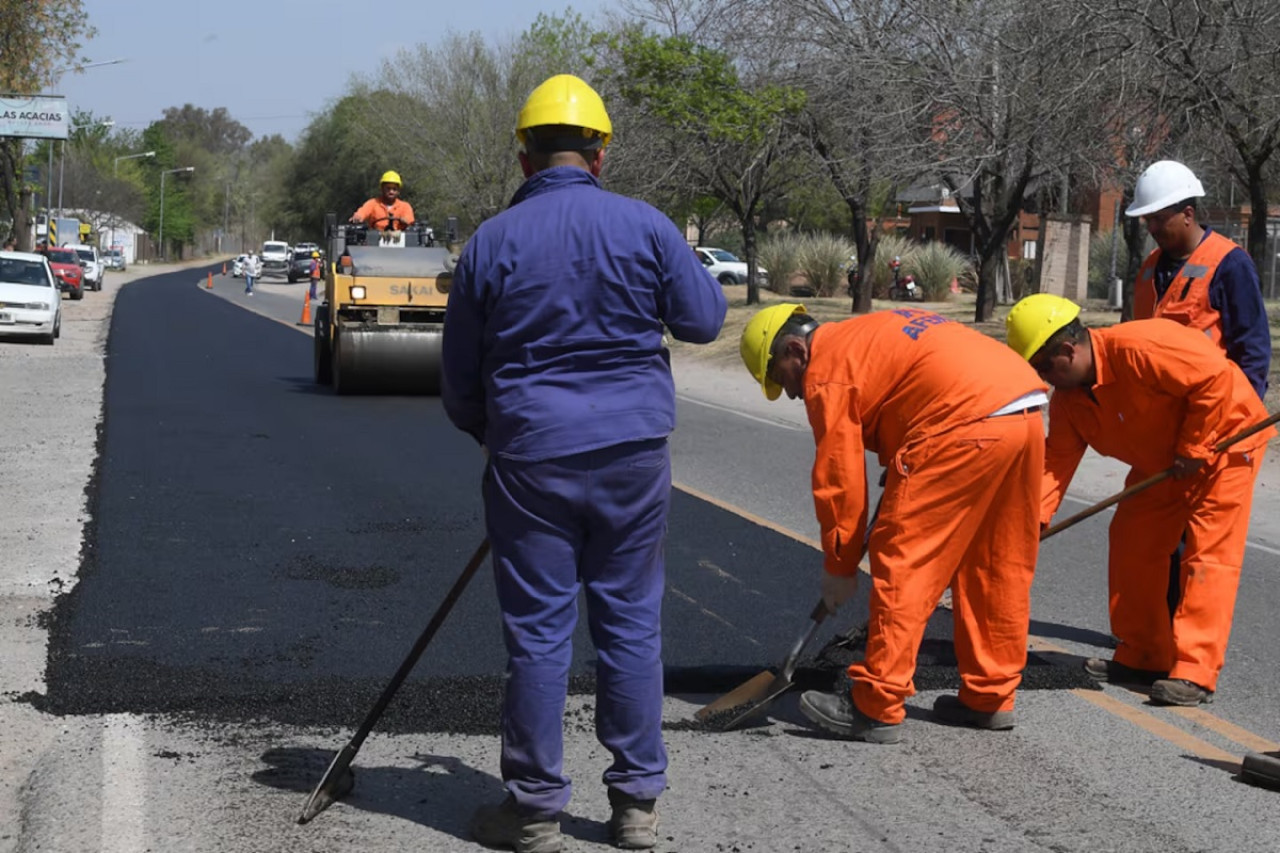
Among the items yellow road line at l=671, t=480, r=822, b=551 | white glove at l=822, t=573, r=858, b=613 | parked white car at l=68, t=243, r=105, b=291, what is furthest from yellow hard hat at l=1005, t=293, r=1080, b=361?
parked white car at l=68, t=243, r=105, b=291

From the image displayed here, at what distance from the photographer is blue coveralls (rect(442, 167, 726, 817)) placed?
13.3 ft

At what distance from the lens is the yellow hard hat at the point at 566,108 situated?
4.18 m

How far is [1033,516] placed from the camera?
5.24 meters

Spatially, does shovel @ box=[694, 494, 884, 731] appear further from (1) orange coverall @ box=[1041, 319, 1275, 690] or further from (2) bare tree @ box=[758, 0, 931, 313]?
(2) bare tree @ box=[758, 0, 931, 313]

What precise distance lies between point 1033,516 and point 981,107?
18277 mm

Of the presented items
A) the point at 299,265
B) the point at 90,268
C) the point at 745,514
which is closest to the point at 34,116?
the point at 90,268

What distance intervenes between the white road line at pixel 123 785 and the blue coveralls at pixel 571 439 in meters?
0.98

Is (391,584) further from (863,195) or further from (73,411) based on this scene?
(863,195)

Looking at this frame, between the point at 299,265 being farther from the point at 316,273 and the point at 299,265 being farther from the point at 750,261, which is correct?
the point at 316,273

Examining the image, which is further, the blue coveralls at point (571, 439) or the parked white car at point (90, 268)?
the parked white car at point (90, 268)

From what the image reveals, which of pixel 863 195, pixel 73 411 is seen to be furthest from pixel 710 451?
pixel 863 195

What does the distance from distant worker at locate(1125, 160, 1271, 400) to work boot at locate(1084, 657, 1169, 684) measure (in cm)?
117

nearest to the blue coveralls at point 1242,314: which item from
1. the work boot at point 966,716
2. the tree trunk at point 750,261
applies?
the work boot at point 966,716

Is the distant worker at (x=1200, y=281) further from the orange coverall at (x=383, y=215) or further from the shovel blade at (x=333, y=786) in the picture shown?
the orange coverall at (x=383, y=215)
